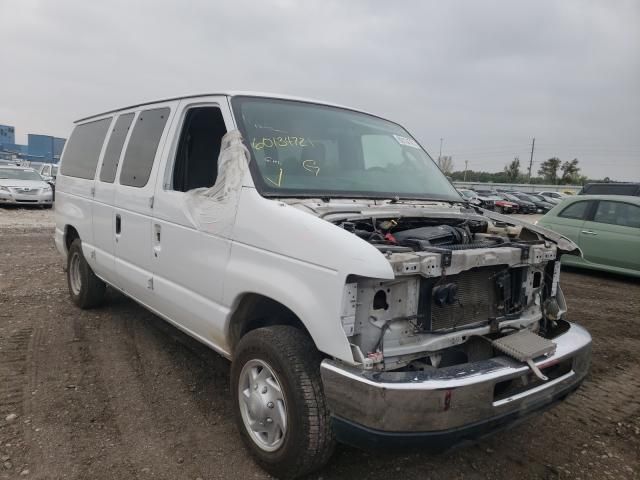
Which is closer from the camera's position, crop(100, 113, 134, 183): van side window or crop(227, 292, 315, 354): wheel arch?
crop(227, 292, 315, 354): wheel arch

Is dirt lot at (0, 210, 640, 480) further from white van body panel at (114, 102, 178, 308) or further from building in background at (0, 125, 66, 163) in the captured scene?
building in background at (0, 125, 66, 163)

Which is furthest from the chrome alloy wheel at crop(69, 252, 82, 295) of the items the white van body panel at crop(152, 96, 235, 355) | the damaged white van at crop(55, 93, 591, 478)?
the white van body panel at crop(152, 96, 235, 355)

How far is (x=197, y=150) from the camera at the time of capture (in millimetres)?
3836

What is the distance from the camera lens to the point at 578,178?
72125mm

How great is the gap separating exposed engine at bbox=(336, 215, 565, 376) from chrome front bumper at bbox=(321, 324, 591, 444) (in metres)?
0.14

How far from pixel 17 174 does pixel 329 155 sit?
1743 centimetres

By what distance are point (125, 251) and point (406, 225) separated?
7.87 feet

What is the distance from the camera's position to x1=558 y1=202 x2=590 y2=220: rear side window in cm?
902

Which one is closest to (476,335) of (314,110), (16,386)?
(314,110)

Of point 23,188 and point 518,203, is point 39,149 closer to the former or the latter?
point 23,188

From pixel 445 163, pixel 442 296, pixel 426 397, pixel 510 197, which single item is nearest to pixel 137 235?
pixel 442 296

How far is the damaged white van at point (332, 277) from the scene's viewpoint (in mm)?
2273

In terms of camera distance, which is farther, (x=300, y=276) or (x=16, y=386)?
(x=16, y=386)

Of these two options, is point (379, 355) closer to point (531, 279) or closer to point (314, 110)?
point (531, 279)
